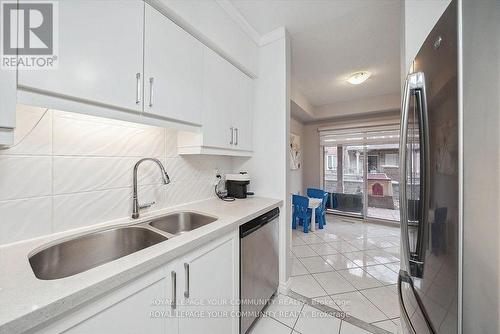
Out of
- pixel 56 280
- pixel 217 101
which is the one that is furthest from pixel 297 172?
pixel 56 280

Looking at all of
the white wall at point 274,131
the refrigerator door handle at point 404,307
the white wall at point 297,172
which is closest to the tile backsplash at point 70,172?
the white wall at point 274,131

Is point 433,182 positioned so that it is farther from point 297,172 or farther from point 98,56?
point 297,172

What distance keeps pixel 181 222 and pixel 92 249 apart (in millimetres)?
517

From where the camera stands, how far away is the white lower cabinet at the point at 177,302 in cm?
58

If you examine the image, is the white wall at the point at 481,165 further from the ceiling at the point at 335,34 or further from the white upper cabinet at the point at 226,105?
the ceiling at the point at 335,34

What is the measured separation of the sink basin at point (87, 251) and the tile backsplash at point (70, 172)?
4.6 inches

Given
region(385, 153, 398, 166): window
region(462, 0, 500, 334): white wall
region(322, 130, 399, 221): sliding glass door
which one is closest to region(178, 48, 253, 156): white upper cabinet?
region(462, 0, 500, 334): white wall

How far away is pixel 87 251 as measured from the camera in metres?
0.95

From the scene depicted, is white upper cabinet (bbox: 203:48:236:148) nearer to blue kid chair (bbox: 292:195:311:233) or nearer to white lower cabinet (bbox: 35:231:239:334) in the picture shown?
white lower cabinet (bbox: 35:231:239:334)

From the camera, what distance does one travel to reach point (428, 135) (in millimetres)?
657

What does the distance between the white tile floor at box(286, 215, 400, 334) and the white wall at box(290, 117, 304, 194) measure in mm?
1167

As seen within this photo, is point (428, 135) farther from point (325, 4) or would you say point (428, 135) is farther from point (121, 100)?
Answer: point (325, 4)

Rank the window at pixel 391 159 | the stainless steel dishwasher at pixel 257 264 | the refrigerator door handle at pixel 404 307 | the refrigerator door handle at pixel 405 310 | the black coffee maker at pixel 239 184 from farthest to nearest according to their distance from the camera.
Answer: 1. the window at pixel 391 159
2. the black coffee maker at pixel 239 184
3. the stainless steel dishwasher at pixel 257 264
4. the refrigerator door handle at pixel 405 310
5. the refrigerator door handle at pixel 404 307

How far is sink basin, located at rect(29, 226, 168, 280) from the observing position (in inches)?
31.3
